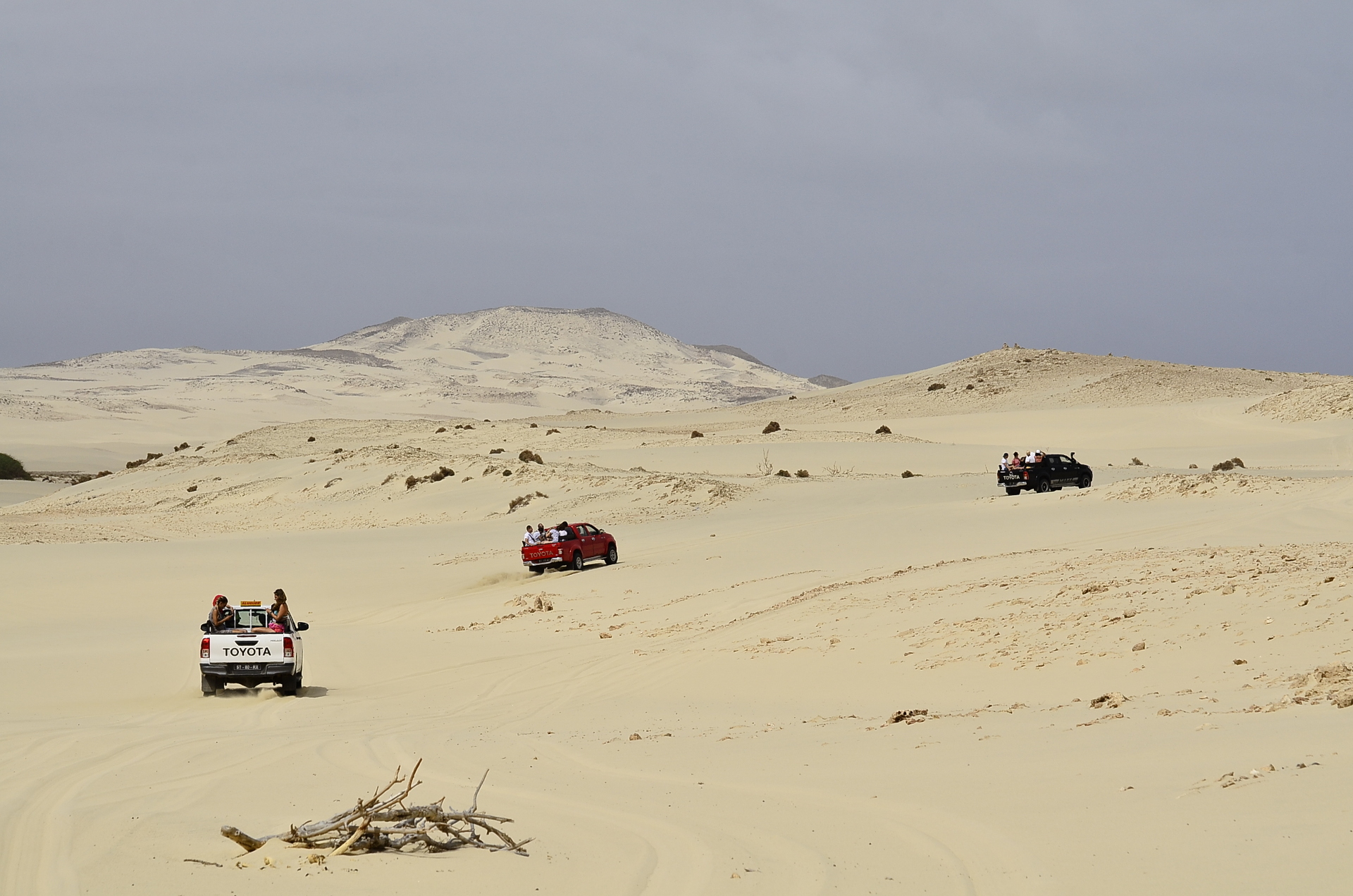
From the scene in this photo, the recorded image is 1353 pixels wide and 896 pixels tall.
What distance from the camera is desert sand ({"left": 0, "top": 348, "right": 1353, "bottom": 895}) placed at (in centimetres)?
602

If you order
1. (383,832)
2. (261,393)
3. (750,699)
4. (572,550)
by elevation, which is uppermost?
(261,393)

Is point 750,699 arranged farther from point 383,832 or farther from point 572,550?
point 572,550

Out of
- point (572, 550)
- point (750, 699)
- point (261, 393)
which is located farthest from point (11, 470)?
point (261, 393)

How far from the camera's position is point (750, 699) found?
12688 millimetres

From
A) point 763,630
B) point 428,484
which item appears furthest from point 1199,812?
point 428,484

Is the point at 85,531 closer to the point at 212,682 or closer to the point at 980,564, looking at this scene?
the point at 212,682

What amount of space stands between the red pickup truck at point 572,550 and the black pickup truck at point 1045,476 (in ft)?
40.3

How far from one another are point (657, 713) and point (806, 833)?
5.47 m

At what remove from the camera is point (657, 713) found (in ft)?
39.6

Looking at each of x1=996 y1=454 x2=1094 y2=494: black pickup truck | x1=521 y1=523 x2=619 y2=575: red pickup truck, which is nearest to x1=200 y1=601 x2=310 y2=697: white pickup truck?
x1=521 y1=523 x2=619 y2=575: red pickup truck

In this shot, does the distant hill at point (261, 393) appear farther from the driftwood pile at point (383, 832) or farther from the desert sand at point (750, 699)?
the driftwood pile at point (383, 832)

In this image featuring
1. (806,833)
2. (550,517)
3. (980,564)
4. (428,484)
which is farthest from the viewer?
(428,484)

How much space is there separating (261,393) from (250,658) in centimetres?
13878

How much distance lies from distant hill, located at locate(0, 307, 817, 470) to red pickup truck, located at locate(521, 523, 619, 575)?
69973 millimetres
